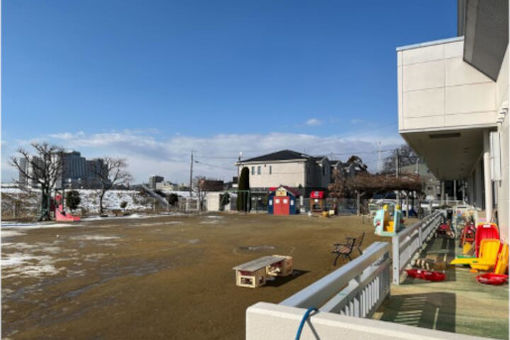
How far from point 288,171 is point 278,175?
1.39m

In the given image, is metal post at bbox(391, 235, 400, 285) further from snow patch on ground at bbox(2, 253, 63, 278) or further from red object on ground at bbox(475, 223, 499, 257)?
snow patch on ground at bbox(2, 253, 63, 278)

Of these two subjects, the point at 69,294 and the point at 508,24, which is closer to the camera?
the point at 508,24

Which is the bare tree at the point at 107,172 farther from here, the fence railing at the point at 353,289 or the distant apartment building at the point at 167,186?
the distant apartment building at the point at 167,186

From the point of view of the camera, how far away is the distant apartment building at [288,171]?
1563 inches

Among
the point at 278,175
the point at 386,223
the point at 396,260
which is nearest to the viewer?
the point at 396,260

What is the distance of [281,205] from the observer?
107 feet

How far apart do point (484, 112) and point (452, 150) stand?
511 centimetres

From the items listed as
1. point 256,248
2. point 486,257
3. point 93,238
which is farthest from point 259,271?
point 93,238

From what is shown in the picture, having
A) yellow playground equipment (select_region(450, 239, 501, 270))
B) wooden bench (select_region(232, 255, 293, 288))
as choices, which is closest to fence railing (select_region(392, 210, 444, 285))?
yellow playground equipment (select_region(450, 239, 501, 270))

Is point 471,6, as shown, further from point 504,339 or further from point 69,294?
point 69,294

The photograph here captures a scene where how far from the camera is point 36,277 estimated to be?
312 inches

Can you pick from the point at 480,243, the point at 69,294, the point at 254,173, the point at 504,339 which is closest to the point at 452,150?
the point at 480,243

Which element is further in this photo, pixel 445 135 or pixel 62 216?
pixel 62 216

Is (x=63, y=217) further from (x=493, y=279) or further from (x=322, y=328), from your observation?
(x=322, y=328)
